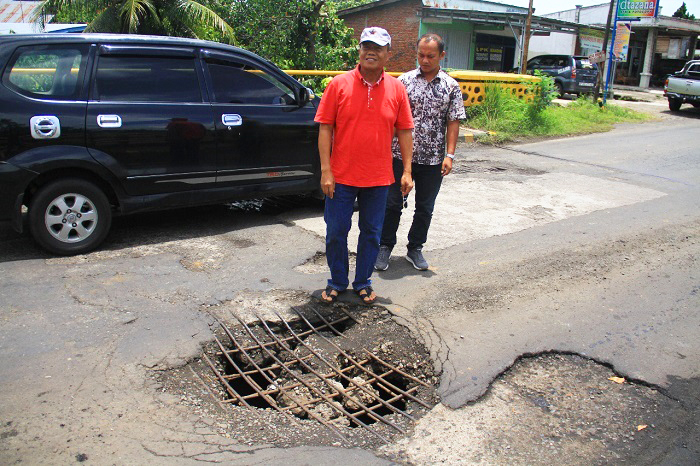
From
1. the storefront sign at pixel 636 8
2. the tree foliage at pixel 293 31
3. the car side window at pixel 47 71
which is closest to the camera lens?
the car side window at pixel 47 71

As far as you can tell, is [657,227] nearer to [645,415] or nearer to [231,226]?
[645,415]

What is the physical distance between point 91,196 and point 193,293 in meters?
1.47

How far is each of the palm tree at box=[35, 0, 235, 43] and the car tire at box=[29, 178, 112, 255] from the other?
855 cm

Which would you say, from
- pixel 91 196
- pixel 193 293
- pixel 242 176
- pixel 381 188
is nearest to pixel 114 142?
pixel 91 196

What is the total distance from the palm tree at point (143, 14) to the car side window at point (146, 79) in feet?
25.7

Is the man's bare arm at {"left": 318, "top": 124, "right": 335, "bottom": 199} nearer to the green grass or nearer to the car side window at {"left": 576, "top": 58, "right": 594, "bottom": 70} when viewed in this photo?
the green grass

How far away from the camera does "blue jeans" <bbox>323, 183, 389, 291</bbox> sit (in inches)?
169

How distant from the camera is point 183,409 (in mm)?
3154

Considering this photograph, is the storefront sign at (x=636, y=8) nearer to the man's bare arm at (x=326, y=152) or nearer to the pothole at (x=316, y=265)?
the pothole at (x=316, y=265)

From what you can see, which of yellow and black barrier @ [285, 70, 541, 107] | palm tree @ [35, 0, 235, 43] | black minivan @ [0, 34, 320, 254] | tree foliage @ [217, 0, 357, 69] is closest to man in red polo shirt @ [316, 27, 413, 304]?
black minivan @ [0, 34, 320, 254]

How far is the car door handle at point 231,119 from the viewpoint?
18.9ft

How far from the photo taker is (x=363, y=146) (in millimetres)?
4125

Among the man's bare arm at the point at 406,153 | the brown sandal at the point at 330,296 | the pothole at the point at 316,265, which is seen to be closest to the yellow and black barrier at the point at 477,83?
the pothole at the point at 316,265

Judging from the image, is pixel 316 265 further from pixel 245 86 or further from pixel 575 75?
pixel 575 75
